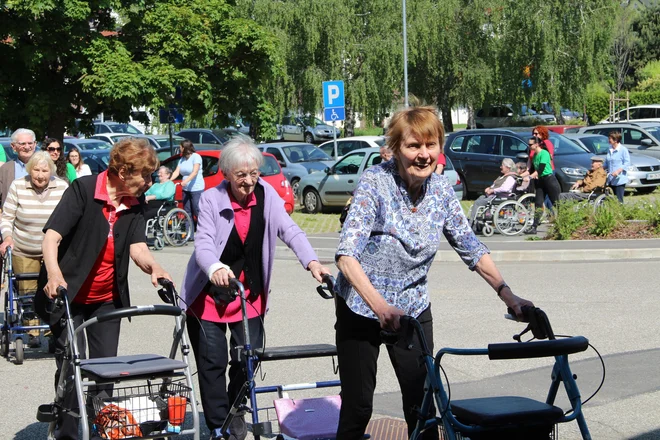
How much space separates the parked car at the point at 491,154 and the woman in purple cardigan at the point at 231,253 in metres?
19.2

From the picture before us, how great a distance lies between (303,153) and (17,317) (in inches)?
795

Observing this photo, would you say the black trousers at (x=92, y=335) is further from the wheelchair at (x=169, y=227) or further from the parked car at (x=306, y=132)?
the parked car at (x=306, y=132)

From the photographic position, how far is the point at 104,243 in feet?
A: 18.4

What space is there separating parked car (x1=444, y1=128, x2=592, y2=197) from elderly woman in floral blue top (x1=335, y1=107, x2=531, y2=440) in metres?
20.4

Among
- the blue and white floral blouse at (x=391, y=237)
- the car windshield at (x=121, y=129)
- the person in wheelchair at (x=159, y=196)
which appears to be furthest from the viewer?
the car windshield at (x=121, y=129)

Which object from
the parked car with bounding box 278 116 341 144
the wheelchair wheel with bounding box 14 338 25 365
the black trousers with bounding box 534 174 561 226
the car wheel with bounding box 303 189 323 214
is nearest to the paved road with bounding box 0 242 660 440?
the wheelchair wheel with bounding box 14 338 25 365

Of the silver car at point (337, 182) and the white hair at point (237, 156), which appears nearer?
the white hair at point (237, 156)

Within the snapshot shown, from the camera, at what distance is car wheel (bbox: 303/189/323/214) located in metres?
24.7


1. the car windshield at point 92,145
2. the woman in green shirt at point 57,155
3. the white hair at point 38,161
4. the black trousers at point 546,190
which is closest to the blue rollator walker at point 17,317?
the white hair at point 38,161

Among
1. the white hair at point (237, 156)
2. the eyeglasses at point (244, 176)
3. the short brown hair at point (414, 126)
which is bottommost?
the eyeglasses at point (244, 176)

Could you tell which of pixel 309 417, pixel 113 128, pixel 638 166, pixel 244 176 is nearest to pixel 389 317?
pixel 309 417

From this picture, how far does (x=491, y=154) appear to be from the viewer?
25.0 meters

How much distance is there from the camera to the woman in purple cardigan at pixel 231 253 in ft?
18.1

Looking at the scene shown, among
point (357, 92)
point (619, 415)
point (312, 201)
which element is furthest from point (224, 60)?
point (619, 415)
